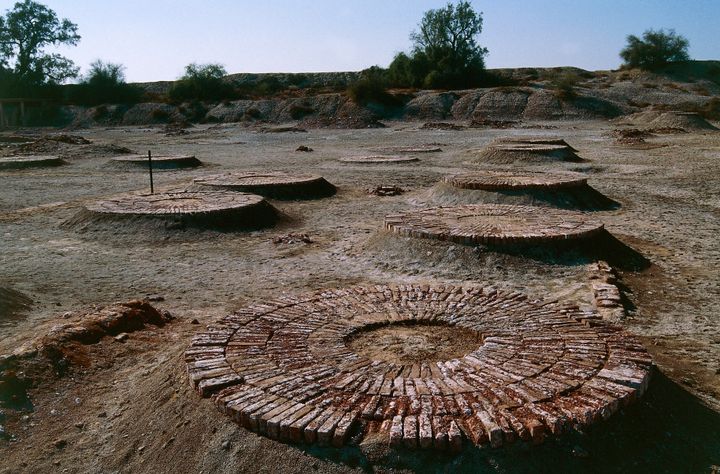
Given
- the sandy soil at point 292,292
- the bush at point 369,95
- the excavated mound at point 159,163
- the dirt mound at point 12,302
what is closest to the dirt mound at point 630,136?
the sandy soil at point 292,292

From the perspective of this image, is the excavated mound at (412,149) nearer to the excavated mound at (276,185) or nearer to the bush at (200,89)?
the excavated mound at (276,185)

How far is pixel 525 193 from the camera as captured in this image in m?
10.7

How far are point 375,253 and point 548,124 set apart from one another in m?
26.9

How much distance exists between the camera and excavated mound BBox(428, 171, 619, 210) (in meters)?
10.6

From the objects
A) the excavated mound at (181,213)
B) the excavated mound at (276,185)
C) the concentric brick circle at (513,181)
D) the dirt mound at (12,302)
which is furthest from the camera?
the excavated mound at (276,185)

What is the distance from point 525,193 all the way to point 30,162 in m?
14.7

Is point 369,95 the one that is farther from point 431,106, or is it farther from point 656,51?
point 656,51

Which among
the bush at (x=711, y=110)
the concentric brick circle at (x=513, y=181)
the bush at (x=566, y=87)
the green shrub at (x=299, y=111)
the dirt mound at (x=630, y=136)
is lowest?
the concentric brick circle at (x=513, y=181)

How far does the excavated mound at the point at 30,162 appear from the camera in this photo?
729 inches

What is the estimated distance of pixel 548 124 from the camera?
32.4 m

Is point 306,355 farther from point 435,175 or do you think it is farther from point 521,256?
→ point 435,175

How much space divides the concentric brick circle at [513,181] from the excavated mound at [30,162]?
1303cm

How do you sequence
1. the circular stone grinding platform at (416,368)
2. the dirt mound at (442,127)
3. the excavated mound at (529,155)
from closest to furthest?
1. the circular stone grinding platform at (416,368)
2. the excavated mound at (529,155)
3. the dirt mound at (442,127)

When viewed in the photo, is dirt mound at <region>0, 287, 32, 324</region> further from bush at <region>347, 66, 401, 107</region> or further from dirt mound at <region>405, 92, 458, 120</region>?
bush at <region>347, 66, 401, 107</region>
